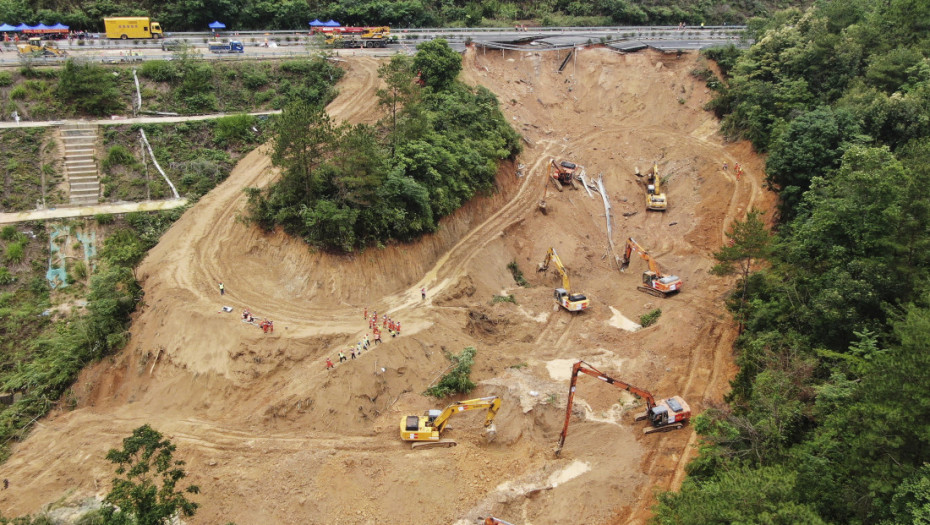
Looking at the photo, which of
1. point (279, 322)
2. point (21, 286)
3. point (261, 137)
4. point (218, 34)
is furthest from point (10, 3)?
point (279, 322)

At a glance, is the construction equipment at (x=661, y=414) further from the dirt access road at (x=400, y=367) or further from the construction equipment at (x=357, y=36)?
the construction equipment at (x=357, y=36)

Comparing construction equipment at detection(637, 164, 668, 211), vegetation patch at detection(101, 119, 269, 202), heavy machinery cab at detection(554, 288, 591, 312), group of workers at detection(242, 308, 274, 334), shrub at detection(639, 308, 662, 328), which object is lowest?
shrub at detection(639, 308, 662, 328)

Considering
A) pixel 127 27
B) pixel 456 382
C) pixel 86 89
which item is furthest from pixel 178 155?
pixel 456 382

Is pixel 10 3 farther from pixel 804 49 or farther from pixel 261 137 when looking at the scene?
pixel 804 49

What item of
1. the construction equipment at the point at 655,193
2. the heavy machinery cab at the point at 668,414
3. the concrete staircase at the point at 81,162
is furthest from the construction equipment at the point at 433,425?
the concrete staircase at the point at 81,162

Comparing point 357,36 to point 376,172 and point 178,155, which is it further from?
point 376,172

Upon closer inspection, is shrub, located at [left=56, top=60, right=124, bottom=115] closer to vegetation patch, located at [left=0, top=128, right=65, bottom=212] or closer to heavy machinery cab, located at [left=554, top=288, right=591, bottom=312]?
vegetation patch, located at [left=0, top=128, right=65, bottom=212]

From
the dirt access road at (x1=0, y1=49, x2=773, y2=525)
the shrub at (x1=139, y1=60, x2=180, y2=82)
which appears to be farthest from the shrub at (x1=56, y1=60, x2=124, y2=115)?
the dirt access road at (x1=0, y1=49, x2=773, y2=525)
